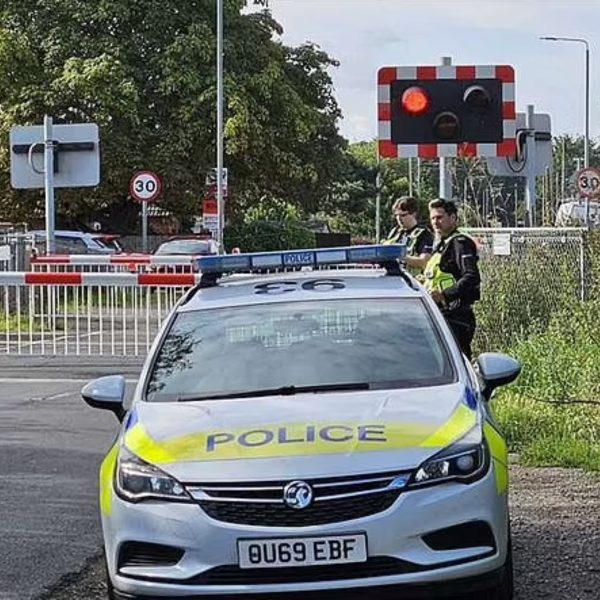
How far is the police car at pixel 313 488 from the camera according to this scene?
536 cm

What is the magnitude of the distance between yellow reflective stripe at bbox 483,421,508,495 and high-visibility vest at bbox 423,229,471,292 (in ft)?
13.6

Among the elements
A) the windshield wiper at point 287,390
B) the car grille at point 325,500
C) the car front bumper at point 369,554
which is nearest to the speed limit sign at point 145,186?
the windshield wiper at point 287,390

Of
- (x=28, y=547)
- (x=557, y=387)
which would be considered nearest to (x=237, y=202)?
(x=557, y=387)

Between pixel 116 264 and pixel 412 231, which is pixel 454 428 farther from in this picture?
pixel 116 264

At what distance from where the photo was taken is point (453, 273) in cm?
1026

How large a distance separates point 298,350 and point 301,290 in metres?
0.66

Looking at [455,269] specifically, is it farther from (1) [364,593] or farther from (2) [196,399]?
(1) [364,593]

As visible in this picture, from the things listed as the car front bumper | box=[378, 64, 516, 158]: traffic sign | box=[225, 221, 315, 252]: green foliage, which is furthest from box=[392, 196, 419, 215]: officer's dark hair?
box=[225, 221, 315, 252]: green foliage

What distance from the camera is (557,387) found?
11.4 m

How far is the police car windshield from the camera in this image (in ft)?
21.2

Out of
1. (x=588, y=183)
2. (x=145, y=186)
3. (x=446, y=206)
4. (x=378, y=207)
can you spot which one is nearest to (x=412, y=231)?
(x=446, y=206)

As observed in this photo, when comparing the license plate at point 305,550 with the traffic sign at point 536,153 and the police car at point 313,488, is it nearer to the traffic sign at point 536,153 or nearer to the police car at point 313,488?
the police car at point 313,488

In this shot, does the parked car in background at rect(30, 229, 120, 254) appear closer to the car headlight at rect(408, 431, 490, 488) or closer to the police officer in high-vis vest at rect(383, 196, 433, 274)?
the police officer in high-vis vest at rect(383, 196, 433, 274)

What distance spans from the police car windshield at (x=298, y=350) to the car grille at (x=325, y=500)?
981 mm
